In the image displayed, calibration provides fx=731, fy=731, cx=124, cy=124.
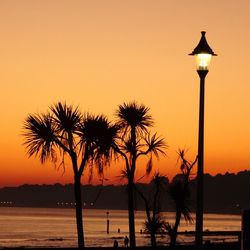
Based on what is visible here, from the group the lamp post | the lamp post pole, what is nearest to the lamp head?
the lamp post

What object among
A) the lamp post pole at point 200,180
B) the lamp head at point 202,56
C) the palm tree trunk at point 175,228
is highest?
the lamp head at point 202,56

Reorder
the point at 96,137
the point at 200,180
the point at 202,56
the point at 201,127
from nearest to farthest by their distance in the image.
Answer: the point at 200,180, the point at 201,127, the point at 202,56, the point at 96,137

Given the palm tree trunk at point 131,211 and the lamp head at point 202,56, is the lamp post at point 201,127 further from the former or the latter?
the palm tree trunk at point 131,211

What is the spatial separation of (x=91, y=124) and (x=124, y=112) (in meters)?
3.81

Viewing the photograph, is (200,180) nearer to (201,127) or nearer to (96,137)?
(201,127)

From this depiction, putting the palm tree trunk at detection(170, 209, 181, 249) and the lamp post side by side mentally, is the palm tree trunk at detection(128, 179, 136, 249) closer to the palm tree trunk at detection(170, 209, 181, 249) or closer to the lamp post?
the palm tree trunk at detection(170, 209, 181, 249)

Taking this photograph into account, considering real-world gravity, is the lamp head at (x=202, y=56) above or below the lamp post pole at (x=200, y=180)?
above

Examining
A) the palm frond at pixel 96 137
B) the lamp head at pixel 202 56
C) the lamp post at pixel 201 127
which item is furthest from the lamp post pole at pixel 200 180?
the palm frond at pixel 96 137

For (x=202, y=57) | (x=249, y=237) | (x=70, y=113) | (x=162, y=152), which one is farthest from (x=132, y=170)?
(x=249, y=237)

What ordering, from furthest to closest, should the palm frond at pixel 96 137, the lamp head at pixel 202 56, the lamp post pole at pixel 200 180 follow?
the palm frond at pixel 96 137, the lamp head at pixel 202 56, the lamp post pole at pixel 200 180

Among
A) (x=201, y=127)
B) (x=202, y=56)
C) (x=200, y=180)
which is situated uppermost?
(x=202, y=56)

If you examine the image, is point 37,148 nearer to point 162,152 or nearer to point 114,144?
point 114,144

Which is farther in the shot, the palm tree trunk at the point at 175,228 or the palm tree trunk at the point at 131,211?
the palm tree trunk at the point at 175,228

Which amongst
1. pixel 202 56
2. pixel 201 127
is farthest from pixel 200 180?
pixel 202 56
